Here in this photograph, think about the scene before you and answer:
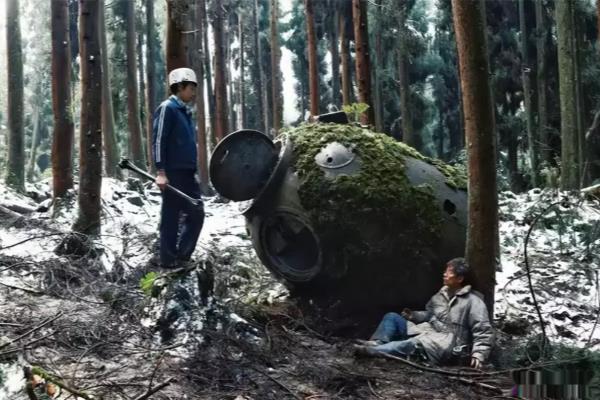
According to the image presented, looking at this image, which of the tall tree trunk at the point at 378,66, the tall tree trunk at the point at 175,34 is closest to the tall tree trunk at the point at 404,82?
the tall tree trunk at the point at 378,66

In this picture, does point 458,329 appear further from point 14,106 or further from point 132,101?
point 132,101

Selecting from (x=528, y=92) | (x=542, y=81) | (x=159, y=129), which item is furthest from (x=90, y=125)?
(x=528, y=92)

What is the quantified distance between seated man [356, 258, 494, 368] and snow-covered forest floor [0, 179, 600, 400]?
0.27 metres

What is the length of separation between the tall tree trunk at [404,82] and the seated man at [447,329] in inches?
606

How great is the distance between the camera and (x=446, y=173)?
679 cm

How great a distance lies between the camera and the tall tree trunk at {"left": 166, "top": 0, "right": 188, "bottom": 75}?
24.1 ft

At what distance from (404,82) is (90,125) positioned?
16.9 metres

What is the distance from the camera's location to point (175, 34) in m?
7.39

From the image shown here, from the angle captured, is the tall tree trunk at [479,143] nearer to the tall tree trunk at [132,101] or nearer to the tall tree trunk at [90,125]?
the tall tree trunk at [90,125]

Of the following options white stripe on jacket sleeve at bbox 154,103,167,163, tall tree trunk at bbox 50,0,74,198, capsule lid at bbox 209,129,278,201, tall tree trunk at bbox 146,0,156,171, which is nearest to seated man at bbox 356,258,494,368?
capsule lid at bbox 209,129,278,201

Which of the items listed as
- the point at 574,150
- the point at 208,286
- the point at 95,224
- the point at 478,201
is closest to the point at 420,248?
the point at 478,201

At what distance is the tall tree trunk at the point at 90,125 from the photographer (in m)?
7.73

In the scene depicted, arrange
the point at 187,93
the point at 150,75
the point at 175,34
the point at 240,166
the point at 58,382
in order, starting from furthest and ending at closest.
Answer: the point at 150,75
the point at 175,34
the point at 240,166
the point at 187,93
the point at 58,382

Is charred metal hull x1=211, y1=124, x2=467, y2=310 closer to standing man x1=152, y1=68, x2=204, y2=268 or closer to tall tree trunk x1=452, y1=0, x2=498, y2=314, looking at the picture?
tall tree trunk x1=452, y1=0, x2=498, y2=314
